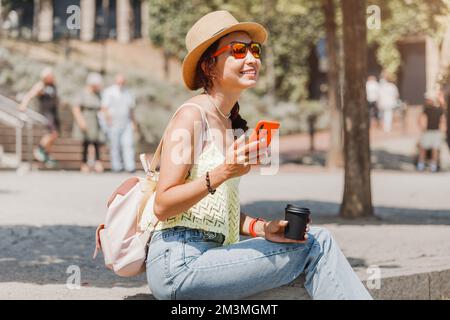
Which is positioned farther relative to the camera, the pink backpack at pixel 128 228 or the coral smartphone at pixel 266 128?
the pink backpack at pixel 128 228

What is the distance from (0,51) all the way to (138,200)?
→ 2679 centimetres

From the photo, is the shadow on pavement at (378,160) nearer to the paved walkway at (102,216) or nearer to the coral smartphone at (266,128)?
the paved walkway at (102,216)

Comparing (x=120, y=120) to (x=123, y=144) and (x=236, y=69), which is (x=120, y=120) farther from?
(x=236, y=69)

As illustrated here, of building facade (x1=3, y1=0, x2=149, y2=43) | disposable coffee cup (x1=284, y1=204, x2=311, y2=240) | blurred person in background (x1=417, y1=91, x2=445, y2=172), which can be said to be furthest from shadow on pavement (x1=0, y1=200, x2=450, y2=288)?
building facade (x1=3, y1=0, x2=149, y2=43)

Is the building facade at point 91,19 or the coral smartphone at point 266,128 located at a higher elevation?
the building facade at point 91,19

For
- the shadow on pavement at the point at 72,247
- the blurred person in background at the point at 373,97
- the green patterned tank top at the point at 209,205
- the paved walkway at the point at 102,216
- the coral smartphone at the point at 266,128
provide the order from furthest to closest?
the blurred person in background at the point at 373,97 → the shadow on pavement at the point at 72,247 → the paved walkway at the point at 102,216 → the green patterned tank top at the point at 209,205 → the coral smartphone at the point at 266,128

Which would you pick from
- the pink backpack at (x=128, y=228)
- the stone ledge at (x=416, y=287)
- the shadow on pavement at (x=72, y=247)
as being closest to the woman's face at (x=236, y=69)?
the pink backpack at (x=128, y=228)

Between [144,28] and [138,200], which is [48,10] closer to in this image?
[144,28]

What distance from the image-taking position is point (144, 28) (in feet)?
129

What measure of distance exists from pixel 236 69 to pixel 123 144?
50.4 feet

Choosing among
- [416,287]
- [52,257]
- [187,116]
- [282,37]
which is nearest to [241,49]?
[187,116]

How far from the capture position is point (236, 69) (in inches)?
194

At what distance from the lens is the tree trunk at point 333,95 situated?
69.7 feet

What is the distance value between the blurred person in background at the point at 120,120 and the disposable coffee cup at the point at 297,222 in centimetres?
1529
